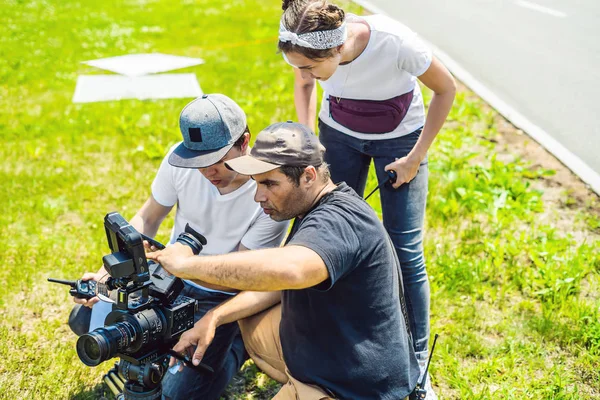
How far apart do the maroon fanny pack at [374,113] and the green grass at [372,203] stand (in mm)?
1349

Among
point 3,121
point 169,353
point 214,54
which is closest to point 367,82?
point 169,353

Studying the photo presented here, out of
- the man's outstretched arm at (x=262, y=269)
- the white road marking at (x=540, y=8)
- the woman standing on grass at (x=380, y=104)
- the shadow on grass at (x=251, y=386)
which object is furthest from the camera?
the white road marking at (x=540, y=8)

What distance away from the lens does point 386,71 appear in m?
3.20

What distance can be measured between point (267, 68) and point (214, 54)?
1287mm

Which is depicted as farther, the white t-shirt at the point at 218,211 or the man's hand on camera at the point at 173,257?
the white t-shirt at the point at 218,211

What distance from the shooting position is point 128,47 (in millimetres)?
10180

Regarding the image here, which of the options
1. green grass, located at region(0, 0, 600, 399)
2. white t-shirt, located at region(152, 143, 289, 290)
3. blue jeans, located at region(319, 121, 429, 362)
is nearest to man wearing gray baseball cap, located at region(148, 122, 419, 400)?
white t-shirt, located at region(152, 143, 289, 290)

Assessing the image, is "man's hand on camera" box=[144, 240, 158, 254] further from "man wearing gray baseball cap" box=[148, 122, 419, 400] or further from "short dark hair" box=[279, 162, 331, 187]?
"short dark hair" box=[279, 162, 331, 187]

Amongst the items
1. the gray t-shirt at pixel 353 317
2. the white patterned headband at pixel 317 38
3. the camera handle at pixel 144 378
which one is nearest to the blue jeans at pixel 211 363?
the camera handle at pixel 144 378

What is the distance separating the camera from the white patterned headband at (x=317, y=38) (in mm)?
2840

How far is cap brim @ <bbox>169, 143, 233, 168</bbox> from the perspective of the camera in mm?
3053

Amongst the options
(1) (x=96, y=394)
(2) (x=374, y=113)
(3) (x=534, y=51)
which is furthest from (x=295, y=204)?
(3) (x=534, y=51)

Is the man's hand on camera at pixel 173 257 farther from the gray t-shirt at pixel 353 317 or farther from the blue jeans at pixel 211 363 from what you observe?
the blue jeans at pixel 211 363

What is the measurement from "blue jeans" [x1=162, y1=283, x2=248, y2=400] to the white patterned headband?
1.40 m
